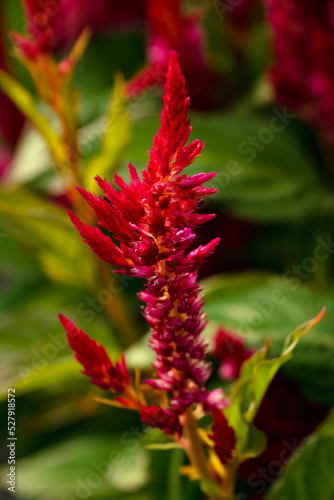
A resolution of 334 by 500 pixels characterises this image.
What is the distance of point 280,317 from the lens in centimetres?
53

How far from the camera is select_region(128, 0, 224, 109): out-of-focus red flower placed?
2.11ft

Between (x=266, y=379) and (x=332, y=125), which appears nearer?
(x=266, y=379)

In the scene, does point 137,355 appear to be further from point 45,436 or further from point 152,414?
point 45,436

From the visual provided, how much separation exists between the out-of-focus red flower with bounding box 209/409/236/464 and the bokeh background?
5.7 inches

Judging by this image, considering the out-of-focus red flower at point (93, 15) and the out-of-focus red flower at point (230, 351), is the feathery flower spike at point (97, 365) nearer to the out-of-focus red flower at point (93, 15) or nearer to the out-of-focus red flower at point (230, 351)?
the out-of-focus red flower at point (230, 351)

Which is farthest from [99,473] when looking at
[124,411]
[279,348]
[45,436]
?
[279,348]

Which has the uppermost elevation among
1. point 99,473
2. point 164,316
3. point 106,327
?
point 164,316

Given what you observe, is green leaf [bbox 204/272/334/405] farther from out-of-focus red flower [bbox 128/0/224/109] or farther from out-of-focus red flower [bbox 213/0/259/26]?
out-of-focus red flower [bbox 213/0/259/26]

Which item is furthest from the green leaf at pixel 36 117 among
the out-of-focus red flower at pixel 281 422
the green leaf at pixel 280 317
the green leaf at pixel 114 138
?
the out-of-focus red flower at pixel 281 422

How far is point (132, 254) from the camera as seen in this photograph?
253 millimetres

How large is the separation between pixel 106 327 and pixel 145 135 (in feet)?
0.87

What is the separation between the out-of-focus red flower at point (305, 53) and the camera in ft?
1.95

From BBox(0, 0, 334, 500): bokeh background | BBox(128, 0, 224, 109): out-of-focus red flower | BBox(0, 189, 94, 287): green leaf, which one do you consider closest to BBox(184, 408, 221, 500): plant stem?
BBox(0, 0, 334, 500): bokeh background

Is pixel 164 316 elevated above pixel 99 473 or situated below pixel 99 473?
above
